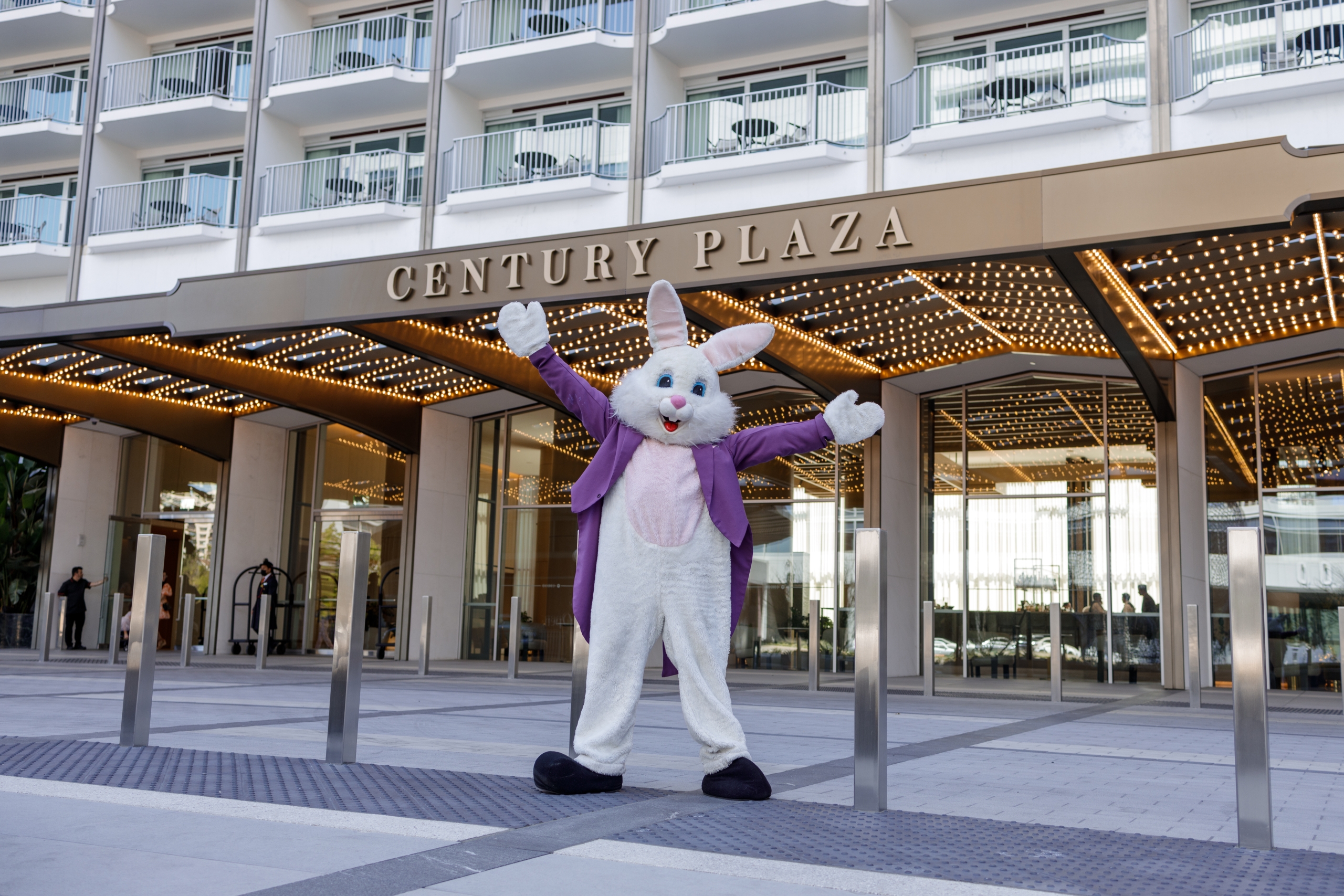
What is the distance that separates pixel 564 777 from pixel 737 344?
7.31ft

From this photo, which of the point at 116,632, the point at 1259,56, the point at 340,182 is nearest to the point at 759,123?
the point at 1259,56

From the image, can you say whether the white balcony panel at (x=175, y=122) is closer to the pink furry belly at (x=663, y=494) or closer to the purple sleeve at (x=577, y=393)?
the purple sleeve at (x=577, y=393)

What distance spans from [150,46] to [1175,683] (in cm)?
2231

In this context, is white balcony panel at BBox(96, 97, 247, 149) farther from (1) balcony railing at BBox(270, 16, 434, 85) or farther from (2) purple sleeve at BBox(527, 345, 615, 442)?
(2) purple sleeve at BBox(527, 345, 615, 442)

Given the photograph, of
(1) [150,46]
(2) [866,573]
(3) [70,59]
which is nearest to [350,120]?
(1) [150,46]

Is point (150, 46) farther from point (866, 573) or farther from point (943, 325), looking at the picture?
point (866, 573)

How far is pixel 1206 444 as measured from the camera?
56.3ft

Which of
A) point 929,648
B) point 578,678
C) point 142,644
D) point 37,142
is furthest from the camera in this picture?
point 37,142

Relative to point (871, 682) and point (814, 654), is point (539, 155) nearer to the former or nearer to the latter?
point (814, 654)

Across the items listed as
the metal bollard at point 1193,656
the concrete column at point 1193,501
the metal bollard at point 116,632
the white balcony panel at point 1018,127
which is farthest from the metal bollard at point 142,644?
the concrete column at point 1193,501

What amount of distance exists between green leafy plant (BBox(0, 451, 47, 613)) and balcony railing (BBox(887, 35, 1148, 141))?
1985 cm

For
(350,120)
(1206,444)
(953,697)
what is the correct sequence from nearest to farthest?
1. (953,697)
2. (1206,444)
3. (350,120)

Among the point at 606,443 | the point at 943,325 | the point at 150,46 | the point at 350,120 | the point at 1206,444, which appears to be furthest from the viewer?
the point at 150,46

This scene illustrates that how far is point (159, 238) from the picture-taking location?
20562 millimetres
